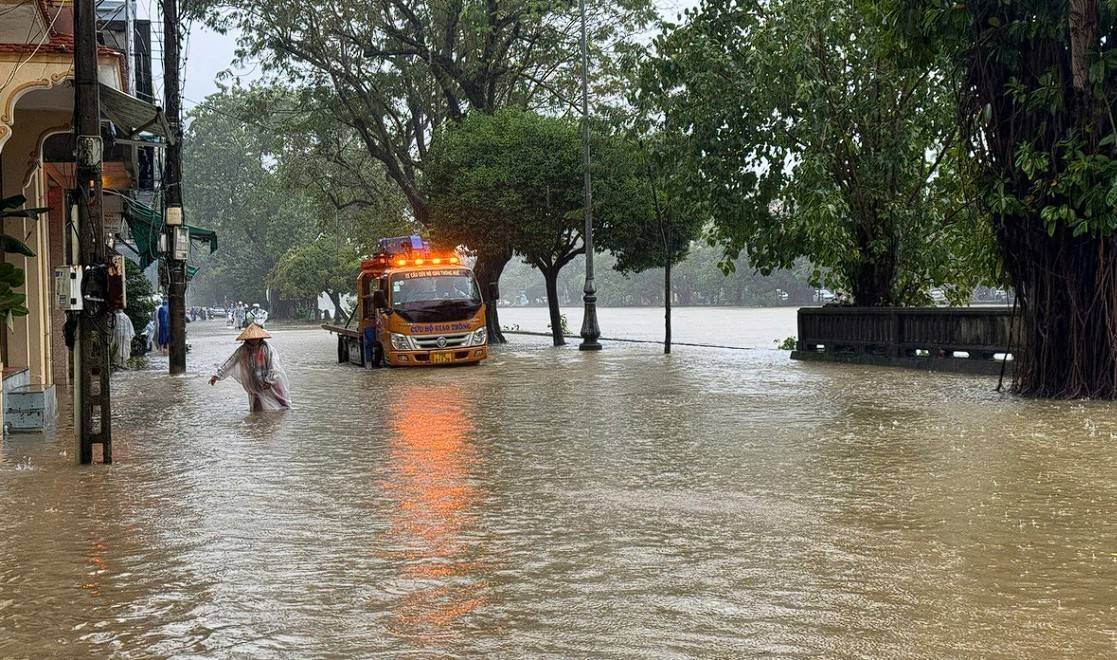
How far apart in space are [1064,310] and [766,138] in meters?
11.3

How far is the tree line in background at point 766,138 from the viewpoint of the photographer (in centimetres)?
1820

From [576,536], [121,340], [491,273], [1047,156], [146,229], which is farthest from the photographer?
[491,273]

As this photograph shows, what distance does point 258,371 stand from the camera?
59.9 feet

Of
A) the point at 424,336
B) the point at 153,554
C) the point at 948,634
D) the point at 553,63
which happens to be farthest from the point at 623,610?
the point at 553,63

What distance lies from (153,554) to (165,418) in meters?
10.1

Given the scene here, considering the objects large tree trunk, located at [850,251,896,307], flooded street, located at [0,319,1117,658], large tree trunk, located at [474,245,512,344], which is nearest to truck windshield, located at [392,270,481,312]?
large tree trunk, located at [850,251,896,307]

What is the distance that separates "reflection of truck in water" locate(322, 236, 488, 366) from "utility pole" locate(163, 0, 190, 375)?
13.7 ft

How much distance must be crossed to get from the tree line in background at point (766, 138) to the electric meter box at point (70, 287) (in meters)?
12.0

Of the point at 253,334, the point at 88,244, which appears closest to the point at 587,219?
the point at 253,334

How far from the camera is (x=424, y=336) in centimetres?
2927

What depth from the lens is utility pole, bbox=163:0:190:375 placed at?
2812 cm

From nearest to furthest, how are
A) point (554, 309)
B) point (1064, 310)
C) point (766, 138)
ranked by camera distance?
point (1064, 310), point (766, 138), point (554, 309)

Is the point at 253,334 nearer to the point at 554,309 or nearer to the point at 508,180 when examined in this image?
the point at 508,180

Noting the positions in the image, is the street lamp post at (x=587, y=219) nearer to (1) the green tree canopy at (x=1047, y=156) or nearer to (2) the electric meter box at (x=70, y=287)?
(1) the green tree canopy at (x=1047, y=156)
